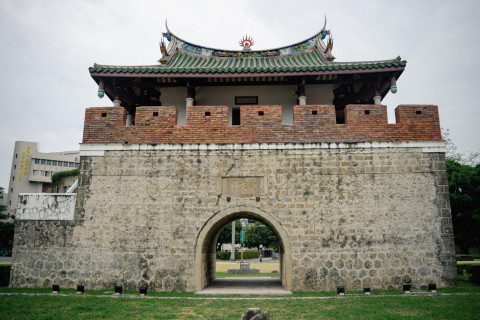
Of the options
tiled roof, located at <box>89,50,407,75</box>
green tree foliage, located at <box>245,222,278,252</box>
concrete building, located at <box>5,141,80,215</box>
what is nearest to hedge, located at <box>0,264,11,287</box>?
tiled roof, located at <box>89,50,407,75</box>

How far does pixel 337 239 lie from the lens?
8.31 meters

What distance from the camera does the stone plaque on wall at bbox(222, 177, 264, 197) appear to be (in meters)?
8.63

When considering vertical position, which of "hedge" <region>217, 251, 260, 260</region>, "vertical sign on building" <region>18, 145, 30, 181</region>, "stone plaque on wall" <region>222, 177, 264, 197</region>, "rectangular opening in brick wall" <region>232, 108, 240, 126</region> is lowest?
"hedge" <region>217, 251, 260, 260</region>

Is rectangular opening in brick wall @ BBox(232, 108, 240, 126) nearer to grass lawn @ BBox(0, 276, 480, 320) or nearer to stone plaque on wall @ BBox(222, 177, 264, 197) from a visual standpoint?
stone plaque on wall @ BBox(222, 177, 264, 197)

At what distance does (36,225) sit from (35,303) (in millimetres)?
2811

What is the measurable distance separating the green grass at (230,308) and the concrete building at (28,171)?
44436 mm

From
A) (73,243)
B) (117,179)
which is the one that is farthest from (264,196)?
(73,243)

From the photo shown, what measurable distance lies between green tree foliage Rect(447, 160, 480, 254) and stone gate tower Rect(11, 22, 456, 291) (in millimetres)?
6724

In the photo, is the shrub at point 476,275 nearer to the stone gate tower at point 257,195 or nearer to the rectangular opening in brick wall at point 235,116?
the stone gate tower at point 257,195

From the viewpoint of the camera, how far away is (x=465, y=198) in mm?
13578

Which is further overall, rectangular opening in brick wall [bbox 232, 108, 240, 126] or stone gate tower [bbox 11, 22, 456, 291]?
rectangular opening in brick wall [bbox 232, 108, 240, 126]

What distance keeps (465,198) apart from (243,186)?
10.5 meters

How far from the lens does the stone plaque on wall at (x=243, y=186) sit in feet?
28.3

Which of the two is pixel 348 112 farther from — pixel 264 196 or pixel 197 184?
pixel 197 184
